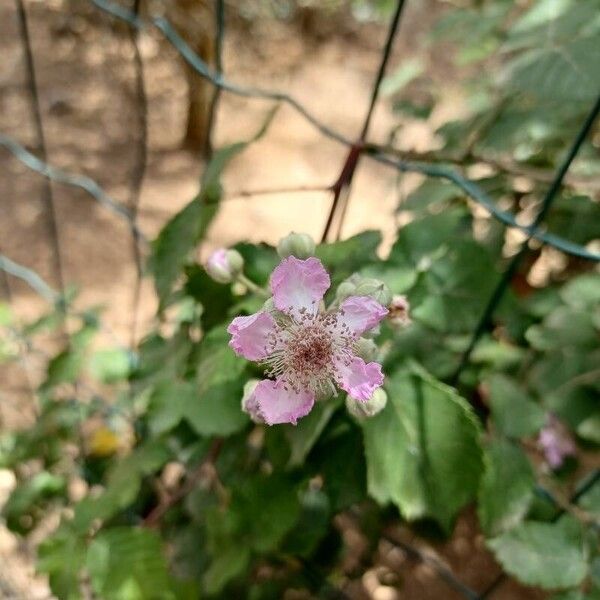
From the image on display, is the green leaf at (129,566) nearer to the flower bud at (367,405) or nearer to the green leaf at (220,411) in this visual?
the green leaf at (220,411)

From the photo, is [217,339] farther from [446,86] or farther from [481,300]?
[446,86]

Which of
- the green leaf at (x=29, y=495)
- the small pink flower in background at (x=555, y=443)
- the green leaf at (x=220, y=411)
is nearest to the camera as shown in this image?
the green leaf at (x=220, y=411)

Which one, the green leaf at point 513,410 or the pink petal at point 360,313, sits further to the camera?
the green leaf at point 513,410

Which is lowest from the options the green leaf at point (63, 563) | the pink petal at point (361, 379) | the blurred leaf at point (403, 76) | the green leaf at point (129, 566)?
the green leaf at point (63, 563)

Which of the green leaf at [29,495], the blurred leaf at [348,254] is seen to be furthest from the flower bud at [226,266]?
the green leaf at [29,495]

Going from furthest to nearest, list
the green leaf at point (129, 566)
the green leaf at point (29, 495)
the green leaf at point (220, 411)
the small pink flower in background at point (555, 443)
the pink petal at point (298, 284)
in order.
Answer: the green leaf at point (29, 495), the small pink flower in background at point (555, 443), the green leaf at point (129, 566), the green leaf at point (220, 411), the pink petal at point (298, 284)

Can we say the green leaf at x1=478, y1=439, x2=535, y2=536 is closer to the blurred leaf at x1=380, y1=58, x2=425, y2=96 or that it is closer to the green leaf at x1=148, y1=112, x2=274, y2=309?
the green leaf at x1=148, y1=112, x2=274, y2=309
